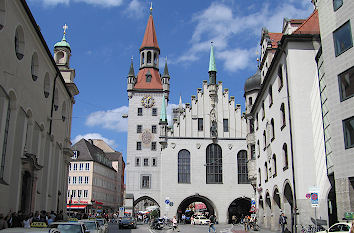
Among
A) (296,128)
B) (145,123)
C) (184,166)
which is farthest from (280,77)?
(145,123)

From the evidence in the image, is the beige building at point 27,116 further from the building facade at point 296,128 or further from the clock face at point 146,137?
the clock face at point 146,137

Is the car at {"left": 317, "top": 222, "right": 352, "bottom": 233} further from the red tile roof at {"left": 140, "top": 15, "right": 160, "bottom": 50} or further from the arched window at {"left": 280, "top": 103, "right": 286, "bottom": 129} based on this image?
the red tile roof at {"left": 140, "top": 15, "right": 160, "bottom": 50}

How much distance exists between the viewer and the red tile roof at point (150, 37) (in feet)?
224

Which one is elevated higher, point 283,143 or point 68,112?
point 68,112

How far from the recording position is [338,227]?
15359 mm

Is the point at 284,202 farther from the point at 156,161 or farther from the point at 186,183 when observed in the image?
the point at 156,161

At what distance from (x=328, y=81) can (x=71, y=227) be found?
14.2 meters

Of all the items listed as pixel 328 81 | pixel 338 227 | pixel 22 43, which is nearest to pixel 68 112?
pixel 22 43

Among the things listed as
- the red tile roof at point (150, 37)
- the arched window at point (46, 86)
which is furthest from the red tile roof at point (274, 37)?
the red tile roof at point (150, 37)

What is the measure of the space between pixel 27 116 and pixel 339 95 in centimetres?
1699

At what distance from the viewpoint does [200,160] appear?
55.1 metres

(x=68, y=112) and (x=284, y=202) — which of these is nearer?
(x=284, y=202)

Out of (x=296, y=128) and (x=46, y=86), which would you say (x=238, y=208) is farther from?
(x=46, y=86)

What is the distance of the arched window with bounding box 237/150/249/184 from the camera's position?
181 feet
